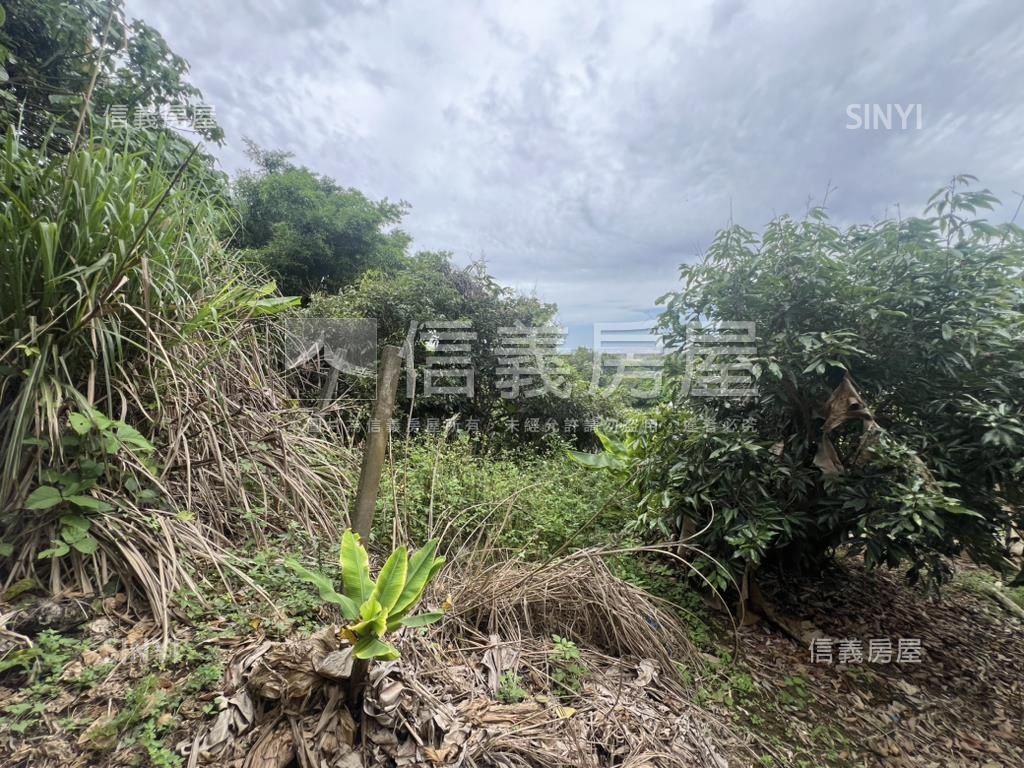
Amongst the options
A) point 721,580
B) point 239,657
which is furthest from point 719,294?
point 239,657

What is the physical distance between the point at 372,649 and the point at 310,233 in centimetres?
641

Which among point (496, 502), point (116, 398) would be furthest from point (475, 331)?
point (116, 398)

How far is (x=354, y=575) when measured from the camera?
3.92 feet

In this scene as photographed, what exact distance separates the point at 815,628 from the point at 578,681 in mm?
1704

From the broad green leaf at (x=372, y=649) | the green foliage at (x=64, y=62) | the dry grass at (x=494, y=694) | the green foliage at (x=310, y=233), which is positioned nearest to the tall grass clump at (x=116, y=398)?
the dry grass at (x=494, y=694)

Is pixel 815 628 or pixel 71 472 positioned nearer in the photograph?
pixel 71 472

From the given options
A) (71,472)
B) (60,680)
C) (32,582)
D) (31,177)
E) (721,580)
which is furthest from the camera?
(721,580)

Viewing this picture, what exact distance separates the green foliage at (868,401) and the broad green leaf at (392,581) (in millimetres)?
1412

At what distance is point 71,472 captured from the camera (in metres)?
1.52

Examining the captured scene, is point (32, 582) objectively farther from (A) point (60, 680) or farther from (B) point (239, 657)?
(B) point (239, 657)

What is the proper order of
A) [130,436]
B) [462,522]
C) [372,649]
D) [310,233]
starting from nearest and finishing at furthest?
[372,649]
[130,436]
[462,522]
[310,233]

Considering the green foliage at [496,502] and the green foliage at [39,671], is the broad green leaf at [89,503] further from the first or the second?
the green foliage at [496,502]

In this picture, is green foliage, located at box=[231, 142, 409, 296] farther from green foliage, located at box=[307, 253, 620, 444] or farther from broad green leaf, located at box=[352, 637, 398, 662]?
broad green leaf, located at box=[352, 637, 398, 662]

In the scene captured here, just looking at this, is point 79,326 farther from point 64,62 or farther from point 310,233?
point 310,233
